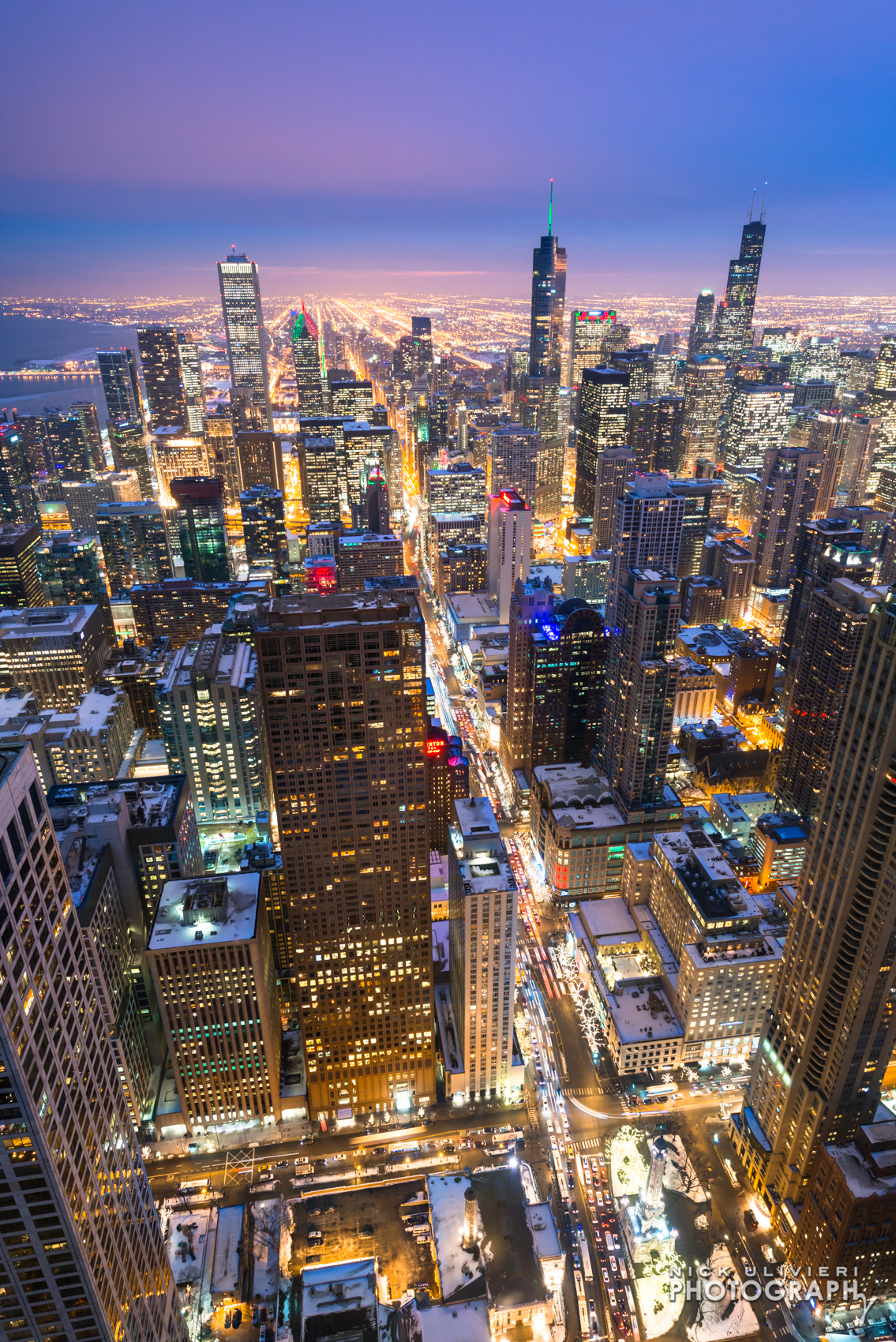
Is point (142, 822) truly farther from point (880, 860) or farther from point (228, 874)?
point (880, 860)

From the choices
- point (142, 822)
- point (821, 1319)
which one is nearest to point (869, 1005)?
point (821, 1319)

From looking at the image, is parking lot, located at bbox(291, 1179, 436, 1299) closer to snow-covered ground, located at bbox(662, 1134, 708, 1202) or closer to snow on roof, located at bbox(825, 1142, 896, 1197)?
snow-covered ground, located at bbox(662, 1134, 708, 1202)

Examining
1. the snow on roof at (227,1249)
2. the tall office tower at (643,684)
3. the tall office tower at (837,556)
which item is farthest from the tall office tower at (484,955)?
the tall office tower at (837,556)

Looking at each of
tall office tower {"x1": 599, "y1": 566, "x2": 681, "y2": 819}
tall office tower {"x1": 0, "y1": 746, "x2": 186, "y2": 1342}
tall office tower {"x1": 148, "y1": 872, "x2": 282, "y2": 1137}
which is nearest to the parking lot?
tall office tower {"x1": 148, "y1": 872, "x2": 282, "y2": 1137}

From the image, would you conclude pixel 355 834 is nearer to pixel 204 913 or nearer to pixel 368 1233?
pixel 204 913

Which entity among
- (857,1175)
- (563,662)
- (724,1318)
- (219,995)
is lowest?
(724,1318)

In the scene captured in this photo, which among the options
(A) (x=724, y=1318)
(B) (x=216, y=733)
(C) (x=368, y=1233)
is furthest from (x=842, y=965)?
(B) (x=216, y=733)

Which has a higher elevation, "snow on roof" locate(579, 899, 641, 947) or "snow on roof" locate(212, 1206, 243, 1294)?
"snow on roof" locate(212, 1206, 243, 1294)
